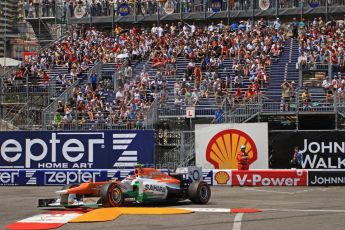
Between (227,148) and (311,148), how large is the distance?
348cm

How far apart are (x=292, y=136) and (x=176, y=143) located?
17.1ft

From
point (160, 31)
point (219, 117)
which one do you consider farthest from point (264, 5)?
point (219, 117)

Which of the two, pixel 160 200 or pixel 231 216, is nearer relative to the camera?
pixel 231 216

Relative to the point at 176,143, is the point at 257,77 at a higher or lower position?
higher

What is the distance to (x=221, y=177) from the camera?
102 feet

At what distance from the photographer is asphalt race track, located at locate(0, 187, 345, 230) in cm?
1642

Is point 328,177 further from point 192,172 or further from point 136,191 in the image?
point 136,191

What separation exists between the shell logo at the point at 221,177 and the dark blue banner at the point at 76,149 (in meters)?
3.64

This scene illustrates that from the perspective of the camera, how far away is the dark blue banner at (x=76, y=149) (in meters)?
33.8

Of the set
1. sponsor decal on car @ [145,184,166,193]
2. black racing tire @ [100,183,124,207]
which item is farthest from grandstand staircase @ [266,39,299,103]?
black racing tire @ [100,183,124,207]

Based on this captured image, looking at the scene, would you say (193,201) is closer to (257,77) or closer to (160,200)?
(160,200)

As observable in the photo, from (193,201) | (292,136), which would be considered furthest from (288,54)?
(193,201)

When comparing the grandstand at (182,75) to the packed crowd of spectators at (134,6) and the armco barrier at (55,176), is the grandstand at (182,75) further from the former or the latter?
the armco barrier at (55,176)

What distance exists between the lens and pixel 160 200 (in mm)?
21469
